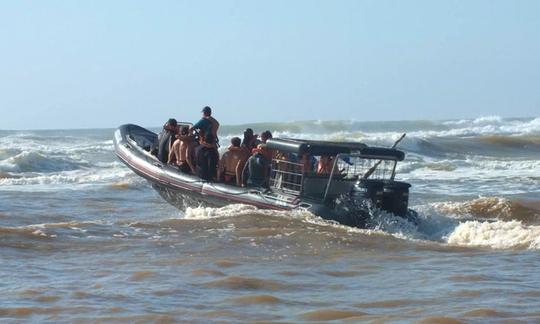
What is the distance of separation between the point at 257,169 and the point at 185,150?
167cm

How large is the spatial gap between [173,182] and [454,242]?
15.6ft

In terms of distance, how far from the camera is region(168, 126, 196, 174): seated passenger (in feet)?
49.5

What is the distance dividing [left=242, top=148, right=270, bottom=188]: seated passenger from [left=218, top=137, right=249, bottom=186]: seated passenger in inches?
13.6

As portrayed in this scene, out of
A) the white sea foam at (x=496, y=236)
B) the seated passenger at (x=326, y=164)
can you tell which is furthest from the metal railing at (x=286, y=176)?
the white sea foam at (x=496, y=236)

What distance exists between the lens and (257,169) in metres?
13.9

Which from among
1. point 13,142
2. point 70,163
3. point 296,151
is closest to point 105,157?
point 70,163

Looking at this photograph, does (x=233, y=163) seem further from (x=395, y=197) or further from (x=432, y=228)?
(x=432, y=228)

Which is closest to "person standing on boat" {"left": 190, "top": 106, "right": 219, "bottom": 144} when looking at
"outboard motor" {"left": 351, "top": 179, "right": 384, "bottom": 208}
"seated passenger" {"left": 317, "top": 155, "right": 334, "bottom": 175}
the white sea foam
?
"seated passenger" {"left": 317, "top": 155, "right": 334, "bottom": 175}

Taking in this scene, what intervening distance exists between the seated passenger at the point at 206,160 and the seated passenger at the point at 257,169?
857 mm

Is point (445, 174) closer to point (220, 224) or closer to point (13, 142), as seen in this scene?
point (220, 224)

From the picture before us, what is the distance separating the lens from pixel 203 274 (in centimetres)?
988

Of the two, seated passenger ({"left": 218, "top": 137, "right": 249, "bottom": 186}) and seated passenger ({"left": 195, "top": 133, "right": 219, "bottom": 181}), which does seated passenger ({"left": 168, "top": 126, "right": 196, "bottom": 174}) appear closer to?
seated passenger ({"left": 195, "top": 133, "right": 219, "bottom": 181})

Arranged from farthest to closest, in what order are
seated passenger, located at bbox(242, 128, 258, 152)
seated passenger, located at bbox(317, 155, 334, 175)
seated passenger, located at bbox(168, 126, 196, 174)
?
seated passenger, located at bbox(168, 126, 196, 174)
seated passenger, located at bbox(242, 128, 258, 152)
seated passenger, located at bbox(317, 155, 334, 175)

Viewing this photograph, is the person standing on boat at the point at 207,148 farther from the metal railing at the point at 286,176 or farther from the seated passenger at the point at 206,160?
the metal railing at the point at 286,176
